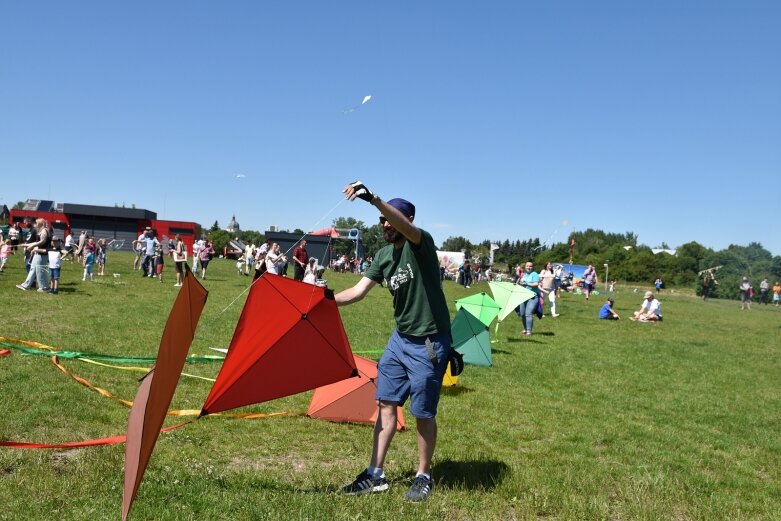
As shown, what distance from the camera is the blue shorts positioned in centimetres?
459

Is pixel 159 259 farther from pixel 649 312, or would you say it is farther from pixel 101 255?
pixel 649 312

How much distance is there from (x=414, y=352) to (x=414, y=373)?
0.16 metres

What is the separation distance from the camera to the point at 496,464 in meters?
5.65

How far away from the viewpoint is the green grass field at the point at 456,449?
4.31m

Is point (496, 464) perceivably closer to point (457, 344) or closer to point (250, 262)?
point (457, 344)

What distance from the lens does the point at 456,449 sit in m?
6.04

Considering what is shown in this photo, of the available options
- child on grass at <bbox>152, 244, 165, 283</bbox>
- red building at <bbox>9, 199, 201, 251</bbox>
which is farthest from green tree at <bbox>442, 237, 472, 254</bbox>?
child on grass at <bbox>152, 244, 165, 283</bbox>

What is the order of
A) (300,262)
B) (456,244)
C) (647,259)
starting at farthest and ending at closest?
(456,244), (647,259), (300,262)

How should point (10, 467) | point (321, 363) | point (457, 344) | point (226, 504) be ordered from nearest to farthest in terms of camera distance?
point (226, 504) → point (10, 467) → point (321, 363) → point (457, 344)

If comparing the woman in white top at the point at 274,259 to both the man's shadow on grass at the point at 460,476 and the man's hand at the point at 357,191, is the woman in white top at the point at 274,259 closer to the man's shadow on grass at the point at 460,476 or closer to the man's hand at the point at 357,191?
the man's shadow on grass at the point at 460,476

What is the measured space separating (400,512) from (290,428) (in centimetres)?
246

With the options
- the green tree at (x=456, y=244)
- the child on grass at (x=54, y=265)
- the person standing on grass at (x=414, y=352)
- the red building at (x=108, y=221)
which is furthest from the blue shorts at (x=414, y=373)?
the green tree at (x=456, y=244)

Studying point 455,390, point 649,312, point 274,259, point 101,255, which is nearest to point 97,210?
point 101,255

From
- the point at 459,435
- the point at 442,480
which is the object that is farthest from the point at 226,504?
the point at 459,435
